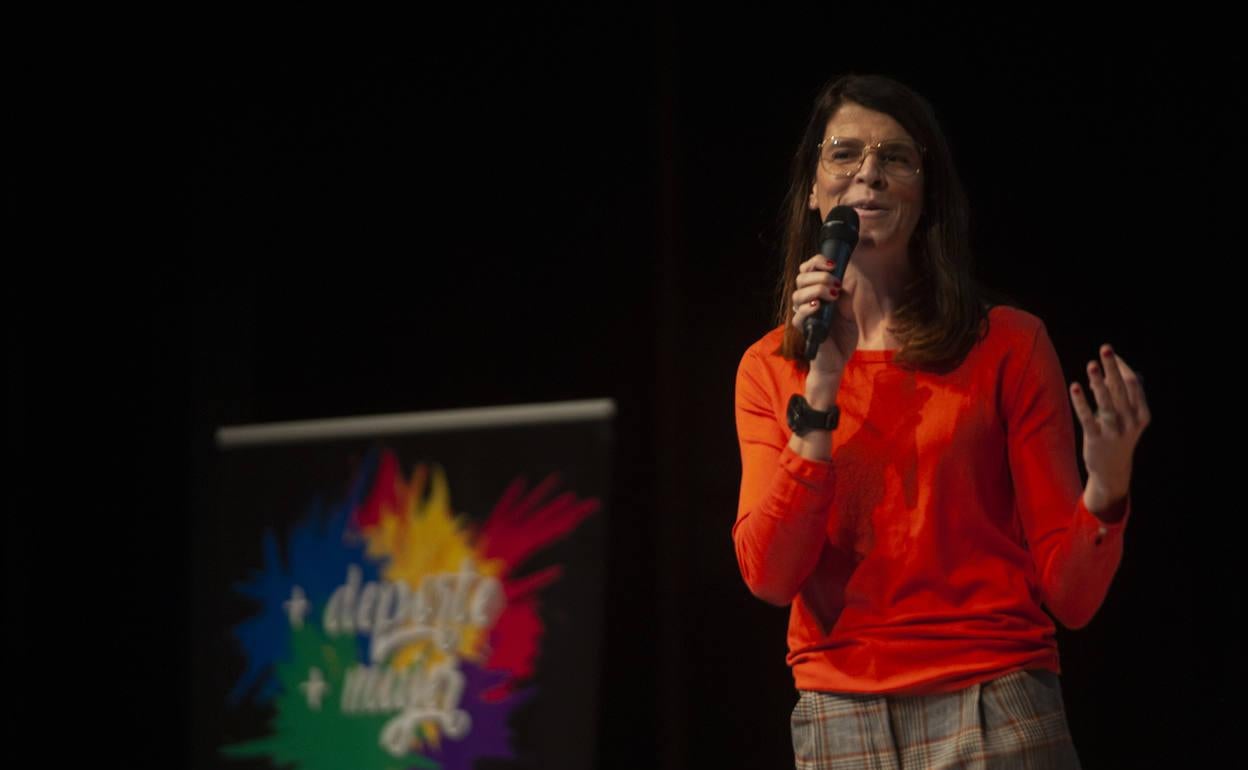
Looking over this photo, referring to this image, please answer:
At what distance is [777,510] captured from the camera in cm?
154

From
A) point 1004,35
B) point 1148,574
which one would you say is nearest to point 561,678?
point 1148,574

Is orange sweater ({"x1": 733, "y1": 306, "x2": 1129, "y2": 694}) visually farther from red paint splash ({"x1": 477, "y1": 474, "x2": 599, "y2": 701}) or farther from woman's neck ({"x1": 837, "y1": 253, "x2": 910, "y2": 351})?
red paint splash ({"x1": 477, "y1": 474, "x2": 599, "y2": 701})

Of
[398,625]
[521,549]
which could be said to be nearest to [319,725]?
[398,625]

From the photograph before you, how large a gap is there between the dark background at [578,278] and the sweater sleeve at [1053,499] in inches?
24.8

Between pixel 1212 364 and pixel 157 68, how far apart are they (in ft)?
8.40

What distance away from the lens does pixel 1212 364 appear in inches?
84.3

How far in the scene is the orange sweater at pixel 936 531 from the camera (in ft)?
4.96

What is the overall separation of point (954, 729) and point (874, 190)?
24.5 inches

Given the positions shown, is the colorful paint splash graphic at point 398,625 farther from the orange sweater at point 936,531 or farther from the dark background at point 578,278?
the orange sweater at point 936,531

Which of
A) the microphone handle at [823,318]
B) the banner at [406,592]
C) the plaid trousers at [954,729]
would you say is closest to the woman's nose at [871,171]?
the microphone handle at [823,318]

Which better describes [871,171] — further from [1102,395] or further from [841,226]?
[1102,395]

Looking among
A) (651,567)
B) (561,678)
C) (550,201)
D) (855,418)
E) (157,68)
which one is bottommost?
(561,678)

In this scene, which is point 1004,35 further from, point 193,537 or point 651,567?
point 193,537

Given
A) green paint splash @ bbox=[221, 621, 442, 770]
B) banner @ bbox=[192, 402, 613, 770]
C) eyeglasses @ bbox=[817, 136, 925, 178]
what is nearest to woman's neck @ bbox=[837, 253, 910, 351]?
eyeglasses @ bbox=[817, 136, 925, 178]
